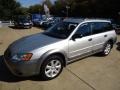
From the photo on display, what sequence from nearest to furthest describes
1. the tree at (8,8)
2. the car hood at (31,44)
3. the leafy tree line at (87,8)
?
the car hood at (31,44)
the leafy tree line at (87,8)
the tree at (8,8)

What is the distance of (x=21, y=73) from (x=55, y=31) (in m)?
2.07

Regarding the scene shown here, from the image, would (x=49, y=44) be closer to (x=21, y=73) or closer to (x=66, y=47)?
(x=66, y=47)

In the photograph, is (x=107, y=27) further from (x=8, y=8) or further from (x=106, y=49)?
(x=8, y=8)

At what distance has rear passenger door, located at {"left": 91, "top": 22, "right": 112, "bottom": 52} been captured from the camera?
6.54 metres

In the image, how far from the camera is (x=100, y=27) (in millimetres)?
7012

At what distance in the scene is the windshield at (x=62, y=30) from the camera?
571cm

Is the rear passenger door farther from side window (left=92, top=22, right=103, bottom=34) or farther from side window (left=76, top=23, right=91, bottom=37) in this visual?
side window (left=76, top=23, right=91, bottom=37)

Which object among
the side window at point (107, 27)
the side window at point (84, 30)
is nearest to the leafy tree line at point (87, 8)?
the side window at point (107, 27)

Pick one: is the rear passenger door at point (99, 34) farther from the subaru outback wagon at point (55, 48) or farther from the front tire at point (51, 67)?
the front tire at point (51, 67)

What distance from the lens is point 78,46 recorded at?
19.0ft

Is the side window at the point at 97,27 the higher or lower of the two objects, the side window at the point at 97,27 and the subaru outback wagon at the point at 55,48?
the higher

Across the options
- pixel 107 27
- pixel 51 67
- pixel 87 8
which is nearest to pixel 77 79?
pixel 51 67

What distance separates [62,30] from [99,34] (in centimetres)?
161

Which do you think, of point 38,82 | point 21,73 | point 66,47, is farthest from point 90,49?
point 21,73
